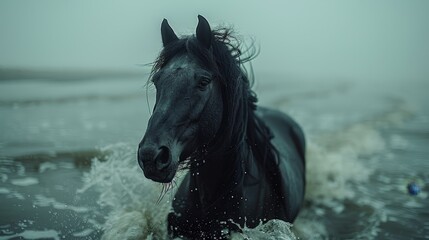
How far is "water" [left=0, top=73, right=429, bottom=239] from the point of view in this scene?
14.5ft

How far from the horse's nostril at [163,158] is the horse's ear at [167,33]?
107 centimetres

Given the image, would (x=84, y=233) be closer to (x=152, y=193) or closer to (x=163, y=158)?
(x=152, y=193)

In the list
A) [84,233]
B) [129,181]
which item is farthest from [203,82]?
[129,181]

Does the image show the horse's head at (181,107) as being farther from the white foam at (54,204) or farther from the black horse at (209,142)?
the white foam at (54,204)

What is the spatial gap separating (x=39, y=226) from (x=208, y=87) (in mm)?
2795

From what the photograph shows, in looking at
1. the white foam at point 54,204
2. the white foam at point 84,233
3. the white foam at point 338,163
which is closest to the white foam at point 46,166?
the white foam at point 54,204

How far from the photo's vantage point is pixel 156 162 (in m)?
2.30

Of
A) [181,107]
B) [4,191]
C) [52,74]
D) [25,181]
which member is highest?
[181,107]

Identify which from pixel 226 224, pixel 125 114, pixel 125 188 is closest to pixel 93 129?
pixel 125 114

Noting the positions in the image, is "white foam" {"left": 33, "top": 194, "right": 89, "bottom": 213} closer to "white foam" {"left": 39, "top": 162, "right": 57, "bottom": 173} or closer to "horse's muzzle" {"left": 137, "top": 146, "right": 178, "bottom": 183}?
"white foam" {"left": 39, "top": 162, "right": 57, "bottom": 173}

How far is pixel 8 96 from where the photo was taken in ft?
48.1

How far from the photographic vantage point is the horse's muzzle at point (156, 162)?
89.9 inches

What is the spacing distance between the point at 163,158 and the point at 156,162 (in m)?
0.08

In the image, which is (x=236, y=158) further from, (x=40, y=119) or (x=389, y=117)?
(x=389, y=117)
